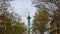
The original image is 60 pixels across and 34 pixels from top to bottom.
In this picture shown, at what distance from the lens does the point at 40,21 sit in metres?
11.7

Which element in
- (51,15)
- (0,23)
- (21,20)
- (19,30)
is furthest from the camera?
(19,30)

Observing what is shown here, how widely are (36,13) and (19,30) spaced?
107 inches

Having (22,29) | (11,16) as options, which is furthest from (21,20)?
(22,29)

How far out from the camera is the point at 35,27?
11.8m

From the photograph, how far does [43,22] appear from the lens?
38.3 ft

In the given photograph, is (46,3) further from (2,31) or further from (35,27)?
(2,31)

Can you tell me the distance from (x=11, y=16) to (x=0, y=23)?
85cm

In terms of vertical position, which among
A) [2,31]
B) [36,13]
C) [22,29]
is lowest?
[22,29]

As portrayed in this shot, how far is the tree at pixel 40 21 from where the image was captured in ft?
37.0

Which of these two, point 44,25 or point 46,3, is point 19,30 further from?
point 46,3

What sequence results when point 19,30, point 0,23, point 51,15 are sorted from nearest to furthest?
point 51,15 < point 0,23 < point 19,30

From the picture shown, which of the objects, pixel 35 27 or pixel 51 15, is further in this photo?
pixel 35 27

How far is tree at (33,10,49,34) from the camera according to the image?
37.0 feet

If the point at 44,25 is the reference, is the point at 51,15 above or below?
above
